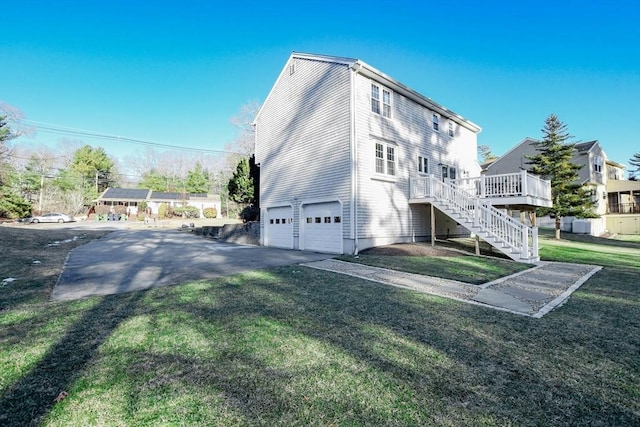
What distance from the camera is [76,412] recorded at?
2240mm

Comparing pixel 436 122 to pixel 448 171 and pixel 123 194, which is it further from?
pixel 123 194

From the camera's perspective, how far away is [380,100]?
1330 cm

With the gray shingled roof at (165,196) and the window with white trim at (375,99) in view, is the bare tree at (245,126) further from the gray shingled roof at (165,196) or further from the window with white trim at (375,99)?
the gray shingled roof at (165,196)

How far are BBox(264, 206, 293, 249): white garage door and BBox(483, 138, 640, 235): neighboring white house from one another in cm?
2235

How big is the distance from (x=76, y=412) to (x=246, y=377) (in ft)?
4.15

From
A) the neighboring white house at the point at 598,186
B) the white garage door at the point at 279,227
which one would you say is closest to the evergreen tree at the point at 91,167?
the white garage door at the point at 279,227

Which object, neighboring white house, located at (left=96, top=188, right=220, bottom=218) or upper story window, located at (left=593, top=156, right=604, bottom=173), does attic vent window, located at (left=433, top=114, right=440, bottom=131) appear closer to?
upper story window, located at (left=593, top=156, right=604, bottom=173)

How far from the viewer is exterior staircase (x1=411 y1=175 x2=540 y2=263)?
33.7 ft

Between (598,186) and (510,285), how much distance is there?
30978 millimetres

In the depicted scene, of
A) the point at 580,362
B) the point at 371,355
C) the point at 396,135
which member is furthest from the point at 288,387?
the point at 396,135

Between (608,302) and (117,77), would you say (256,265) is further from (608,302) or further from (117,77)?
(117,77)

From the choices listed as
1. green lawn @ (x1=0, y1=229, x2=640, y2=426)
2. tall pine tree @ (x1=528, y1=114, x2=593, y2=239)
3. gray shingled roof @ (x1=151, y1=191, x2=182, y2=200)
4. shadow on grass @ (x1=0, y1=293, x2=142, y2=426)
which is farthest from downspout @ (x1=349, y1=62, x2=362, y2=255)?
gray shingled roof @ (x1=151, y1=191, x2=182, y2=200)

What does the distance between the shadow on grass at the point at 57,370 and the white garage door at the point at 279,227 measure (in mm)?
10571

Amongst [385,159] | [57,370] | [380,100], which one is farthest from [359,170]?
[57,370]
